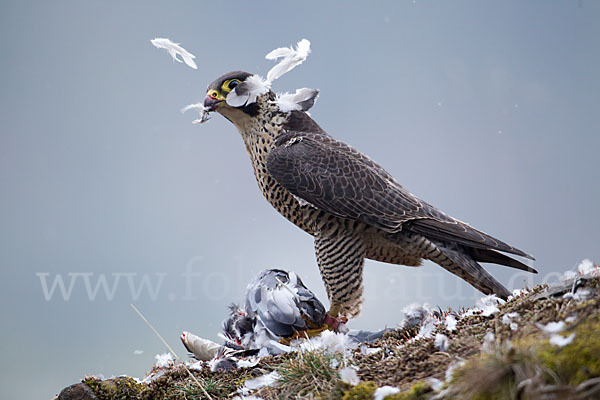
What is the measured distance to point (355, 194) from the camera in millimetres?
3912

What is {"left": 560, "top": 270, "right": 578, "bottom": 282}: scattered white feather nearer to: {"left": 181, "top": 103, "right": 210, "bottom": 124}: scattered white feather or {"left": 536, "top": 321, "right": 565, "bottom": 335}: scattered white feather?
{"left": 536, "top": 321, "right": 565, "bottom": 335}: scattered white feather

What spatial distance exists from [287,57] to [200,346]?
8.00ft

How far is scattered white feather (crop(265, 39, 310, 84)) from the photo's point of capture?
429 cm

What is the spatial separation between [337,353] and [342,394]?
0.49 metres

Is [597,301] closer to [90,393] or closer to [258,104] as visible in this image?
[90,393]

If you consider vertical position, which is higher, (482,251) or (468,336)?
(482,251)

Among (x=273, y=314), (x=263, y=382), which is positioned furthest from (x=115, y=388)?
(x=273, y=314)

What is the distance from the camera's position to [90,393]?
2652mm

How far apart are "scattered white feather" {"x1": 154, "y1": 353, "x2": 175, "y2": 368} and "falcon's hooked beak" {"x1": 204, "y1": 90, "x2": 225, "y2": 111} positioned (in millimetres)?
2033

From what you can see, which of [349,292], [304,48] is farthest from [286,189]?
[304,48]

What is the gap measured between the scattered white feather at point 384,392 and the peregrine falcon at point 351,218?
2.13m

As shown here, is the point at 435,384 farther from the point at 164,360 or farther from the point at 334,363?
the point at 164,360

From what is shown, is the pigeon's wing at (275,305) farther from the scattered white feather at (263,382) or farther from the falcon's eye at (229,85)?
the falcon's eye at (229,85)

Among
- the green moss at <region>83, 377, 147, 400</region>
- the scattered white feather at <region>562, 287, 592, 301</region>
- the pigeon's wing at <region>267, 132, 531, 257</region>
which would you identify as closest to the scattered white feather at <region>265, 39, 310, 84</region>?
the pigeon's wing at <region>267, 132, 531, 257</region>
